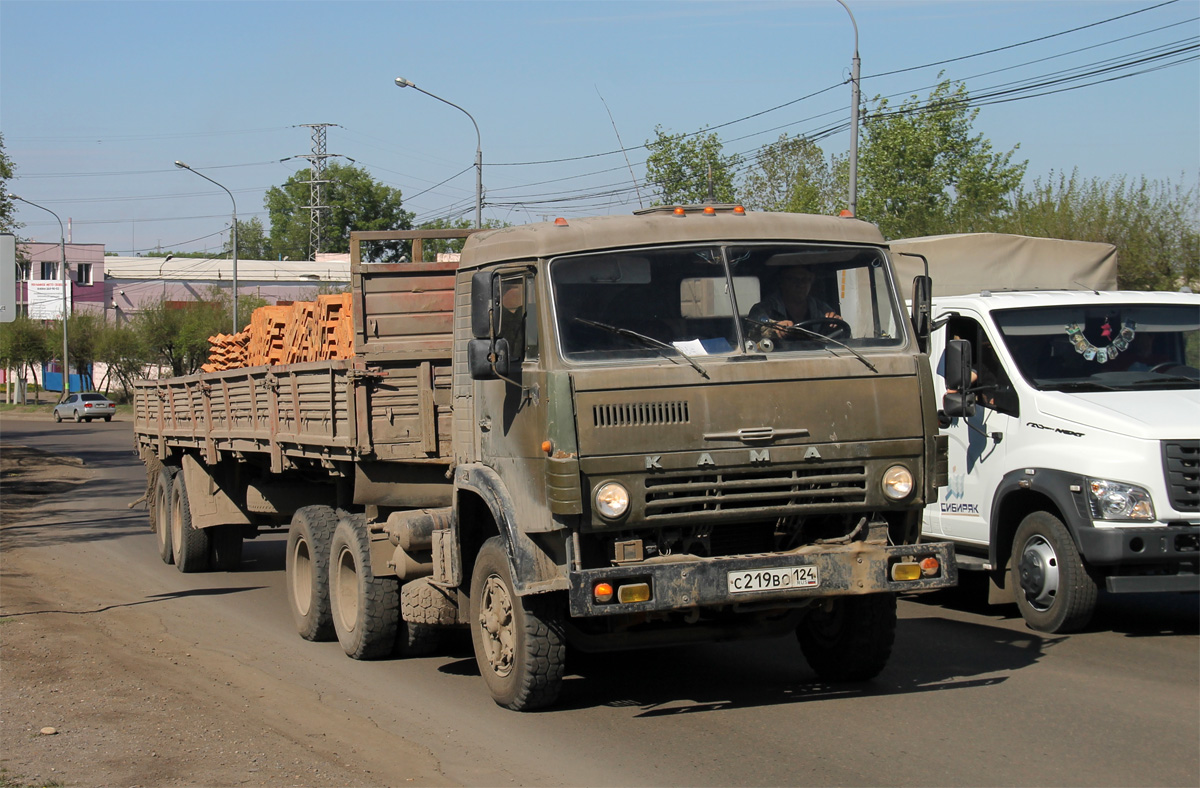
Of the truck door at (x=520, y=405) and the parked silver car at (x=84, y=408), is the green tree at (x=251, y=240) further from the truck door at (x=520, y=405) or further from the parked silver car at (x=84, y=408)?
the truck door at (x=520, y=405)

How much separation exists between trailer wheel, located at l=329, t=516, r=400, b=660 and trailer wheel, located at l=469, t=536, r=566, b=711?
1.33 meters

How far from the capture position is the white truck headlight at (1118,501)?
7711 mm

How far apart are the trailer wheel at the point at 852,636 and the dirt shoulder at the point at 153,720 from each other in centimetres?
248

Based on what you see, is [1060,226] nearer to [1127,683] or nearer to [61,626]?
[1127,683]

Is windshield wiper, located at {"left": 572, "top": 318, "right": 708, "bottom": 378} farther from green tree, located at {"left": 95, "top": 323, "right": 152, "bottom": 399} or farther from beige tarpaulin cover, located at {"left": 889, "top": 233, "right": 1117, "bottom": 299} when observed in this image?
green tree, located at {"left": 95, "top": 323, "right": 152, "bottom": 399}

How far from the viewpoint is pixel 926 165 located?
43094mm

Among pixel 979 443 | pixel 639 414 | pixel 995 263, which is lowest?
pixel 979 443

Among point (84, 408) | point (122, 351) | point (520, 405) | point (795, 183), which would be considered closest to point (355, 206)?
point (122, 351)

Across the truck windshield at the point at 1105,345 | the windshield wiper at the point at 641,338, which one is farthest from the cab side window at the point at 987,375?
the windshield wiper at the point at 641,338

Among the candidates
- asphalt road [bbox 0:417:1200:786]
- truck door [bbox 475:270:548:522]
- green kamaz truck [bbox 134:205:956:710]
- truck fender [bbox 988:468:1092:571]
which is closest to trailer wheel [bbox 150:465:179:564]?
asphalt road [bbox 0:417:1200:786]

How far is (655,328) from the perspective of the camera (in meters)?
6.06

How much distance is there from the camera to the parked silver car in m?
51.9

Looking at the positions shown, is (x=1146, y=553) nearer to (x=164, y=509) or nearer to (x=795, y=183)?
(x=164, y=509)

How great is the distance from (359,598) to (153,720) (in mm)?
1817
